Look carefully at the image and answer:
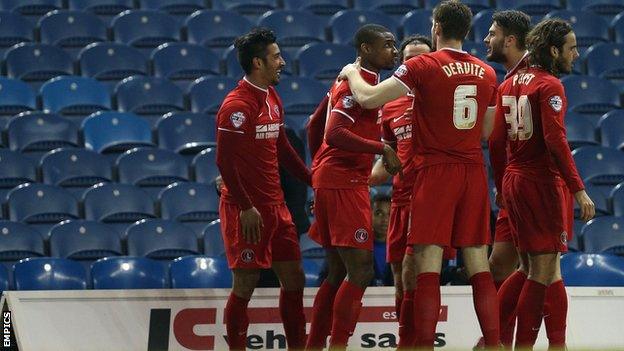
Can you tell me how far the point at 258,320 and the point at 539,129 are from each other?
2.50m

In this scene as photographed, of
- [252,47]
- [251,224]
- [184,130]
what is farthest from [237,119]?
[184,130]

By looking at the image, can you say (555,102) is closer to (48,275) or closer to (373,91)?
(373,91)

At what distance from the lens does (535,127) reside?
6.71 m

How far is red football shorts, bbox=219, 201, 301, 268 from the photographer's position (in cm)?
718

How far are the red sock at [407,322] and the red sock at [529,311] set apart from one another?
60cm

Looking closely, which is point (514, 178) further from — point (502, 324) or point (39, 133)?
point (39, 133)

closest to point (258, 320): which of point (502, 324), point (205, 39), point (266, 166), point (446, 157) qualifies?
point (266, 166)

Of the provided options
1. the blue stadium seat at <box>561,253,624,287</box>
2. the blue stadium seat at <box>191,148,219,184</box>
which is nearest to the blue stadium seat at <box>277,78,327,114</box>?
the blue stadium seat at <box>191,148,219,184</box>

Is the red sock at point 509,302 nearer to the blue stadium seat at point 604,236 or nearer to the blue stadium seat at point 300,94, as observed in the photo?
the blue stadium seat at point 604,236

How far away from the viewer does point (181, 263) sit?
30.9 feet

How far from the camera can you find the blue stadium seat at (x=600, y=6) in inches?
519

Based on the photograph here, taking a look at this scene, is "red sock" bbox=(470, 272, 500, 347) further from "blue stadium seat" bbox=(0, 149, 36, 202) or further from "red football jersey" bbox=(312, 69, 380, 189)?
"blue stadium seat" bbox=(0, 149, 36, 202)

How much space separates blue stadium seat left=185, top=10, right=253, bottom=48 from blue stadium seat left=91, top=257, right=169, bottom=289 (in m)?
3.70

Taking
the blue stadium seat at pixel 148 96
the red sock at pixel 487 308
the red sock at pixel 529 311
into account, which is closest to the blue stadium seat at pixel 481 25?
the blue stadium seat at pixel 148 96
